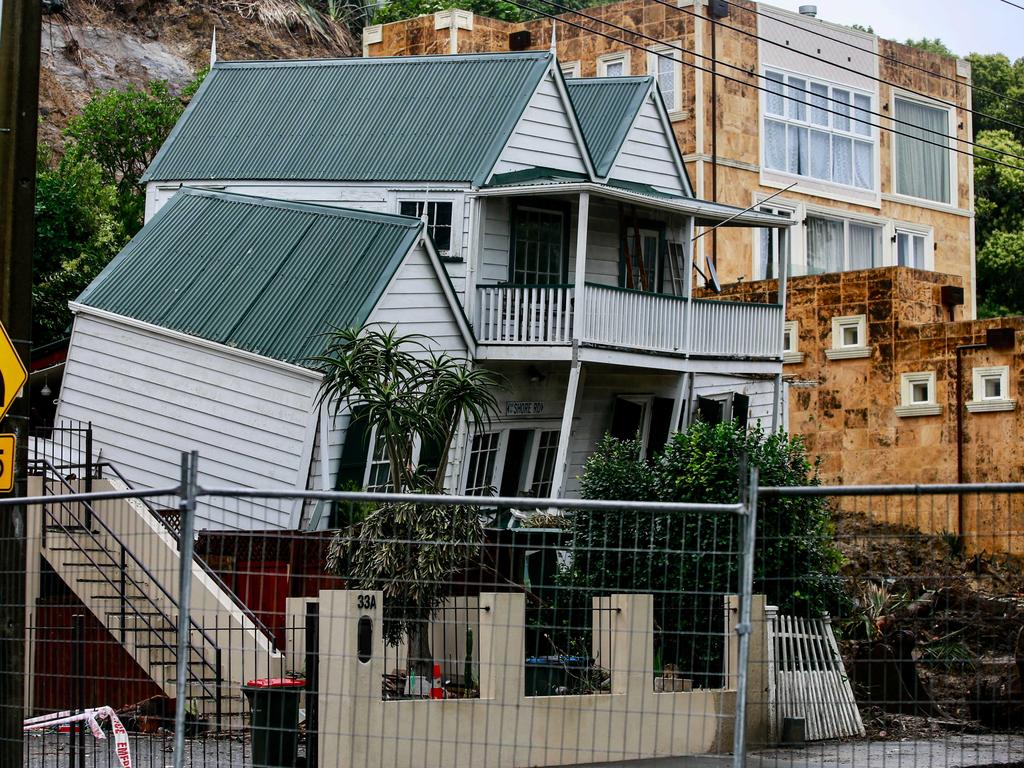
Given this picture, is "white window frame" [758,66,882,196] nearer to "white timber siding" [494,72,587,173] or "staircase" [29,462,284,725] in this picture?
"white timber siding" [494,72,587,173]

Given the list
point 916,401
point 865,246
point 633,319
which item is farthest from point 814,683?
point 865,246

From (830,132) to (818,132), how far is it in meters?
0.40

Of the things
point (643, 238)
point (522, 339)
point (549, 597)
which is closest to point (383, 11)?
point (643, 238)

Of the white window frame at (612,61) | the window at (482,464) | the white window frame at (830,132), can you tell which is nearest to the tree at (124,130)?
the white window frame at (612,61)

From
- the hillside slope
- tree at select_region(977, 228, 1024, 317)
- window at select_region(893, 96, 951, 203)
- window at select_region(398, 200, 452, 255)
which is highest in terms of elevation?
the hillside slope

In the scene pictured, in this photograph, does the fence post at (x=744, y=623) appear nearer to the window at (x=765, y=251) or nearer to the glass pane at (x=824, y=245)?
the window at (x=765, y=251)

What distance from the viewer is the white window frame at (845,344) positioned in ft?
97.6

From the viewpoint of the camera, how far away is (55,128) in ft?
135

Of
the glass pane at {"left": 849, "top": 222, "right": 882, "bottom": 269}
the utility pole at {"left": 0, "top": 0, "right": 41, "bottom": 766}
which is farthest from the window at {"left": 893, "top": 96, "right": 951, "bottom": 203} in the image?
the utility pole at {"left": 0, "top": 0, "right": 41, "bottom": 766}

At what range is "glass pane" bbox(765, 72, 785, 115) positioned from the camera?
34.9 meters

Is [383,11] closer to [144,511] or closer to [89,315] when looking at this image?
[89,315]

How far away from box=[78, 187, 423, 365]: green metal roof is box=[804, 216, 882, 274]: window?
17.1m

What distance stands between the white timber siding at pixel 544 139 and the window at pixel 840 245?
1301 centimetres

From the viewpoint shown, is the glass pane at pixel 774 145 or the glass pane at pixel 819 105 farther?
the glass pane at pixel 819 105
